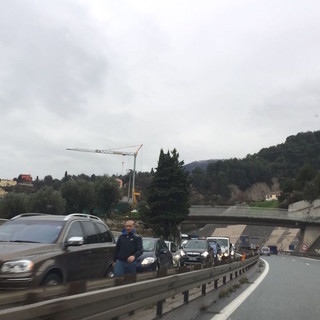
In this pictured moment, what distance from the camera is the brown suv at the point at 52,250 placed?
24.6ft

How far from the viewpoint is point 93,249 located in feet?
32.8

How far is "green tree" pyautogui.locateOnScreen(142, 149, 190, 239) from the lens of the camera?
68.7m

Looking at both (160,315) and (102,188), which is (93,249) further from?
(102,188)

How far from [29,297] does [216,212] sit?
298 ft

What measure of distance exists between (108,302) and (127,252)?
15.3ft

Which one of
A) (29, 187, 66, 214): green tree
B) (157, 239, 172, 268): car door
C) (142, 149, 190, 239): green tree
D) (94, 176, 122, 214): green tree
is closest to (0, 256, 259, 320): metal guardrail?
(157, 239, 172, 268): car door

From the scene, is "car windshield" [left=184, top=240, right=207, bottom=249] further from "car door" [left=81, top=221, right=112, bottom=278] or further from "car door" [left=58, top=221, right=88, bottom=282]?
"car door" [left=58, top=221, right=88, bottom=282]

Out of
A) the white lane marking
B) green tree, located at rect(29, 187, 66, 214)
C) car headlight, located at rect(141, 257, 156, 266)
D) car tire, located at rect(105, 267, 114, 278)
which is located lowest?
the white lane marking

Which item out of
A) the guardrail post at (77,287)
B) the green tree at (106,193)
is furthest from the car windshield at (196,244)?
the green tree at (106,193)

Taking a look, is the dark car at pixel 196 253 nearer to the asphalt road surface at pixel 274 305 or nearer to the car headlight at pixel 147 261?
the car headlight at pixel 147 261

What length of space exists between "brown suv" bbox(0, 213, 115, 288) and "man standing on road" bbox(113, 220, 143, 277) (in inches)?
16.8

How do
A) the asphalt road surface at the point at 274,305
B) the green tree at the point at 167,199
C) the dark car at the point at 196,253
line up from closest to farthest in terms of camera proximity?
the asphalt road surface at the point at 274,305
the dark car at the point at 196,253
the green tree at the point at 167,199

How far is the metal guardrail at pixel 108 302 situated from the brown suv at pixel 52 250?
1954 millimetres

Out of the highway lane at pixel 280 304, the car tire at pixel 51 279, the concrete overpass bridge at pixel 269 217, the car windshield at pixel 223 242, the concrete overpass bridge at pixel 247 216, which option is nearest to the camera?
the car tire at pixel 51 279
